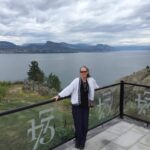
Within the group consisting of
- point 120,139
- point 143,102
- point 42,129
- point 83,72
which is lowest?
point 120,139

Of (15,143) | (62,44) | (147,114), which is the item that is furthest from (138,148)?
(62,44)

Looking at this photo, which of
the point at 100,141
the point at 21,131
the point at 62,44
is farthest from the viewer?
the point at 62,44

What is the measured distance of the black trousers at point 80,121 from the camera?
3.92 meters

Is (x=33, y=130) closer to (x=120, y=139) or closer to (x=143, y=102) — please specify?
(x=120, y=139)

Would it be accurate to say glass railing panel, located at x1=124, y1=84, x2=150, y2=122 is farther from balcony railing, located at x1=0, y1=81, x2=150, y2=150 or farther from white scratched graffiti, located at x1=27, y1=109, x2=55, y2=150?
white scratched graffiti, located at x1=27, y1=109, x2=55, y2=150

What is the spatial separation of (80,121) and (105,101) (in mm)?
1359

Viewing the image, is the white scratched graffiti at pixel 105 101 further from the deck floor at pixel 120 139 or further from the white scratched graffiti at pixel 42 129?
the white scratched graffiti at pixel 42 129

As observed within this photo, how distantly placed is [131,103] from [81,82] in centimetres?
246

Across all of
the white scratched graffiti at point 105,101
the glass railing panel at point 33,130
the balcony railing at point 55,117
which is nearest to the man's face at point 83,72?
the balcony railing at point 55,117

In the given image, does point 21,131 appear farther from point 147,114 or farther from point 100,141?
point 147,114

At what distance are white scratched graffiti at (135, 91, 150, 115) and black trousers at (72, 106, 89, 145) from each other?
74.3 inches

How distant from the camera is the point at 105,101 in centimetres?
518

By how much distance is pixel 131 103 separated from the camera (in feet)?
19.1

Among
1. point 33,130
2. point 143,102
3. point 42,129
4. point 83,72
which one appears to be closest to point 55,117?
point 42,129
